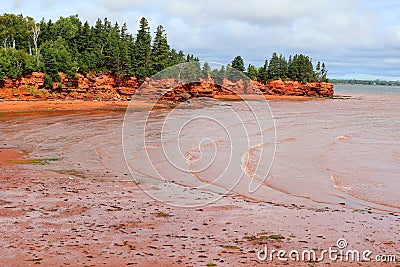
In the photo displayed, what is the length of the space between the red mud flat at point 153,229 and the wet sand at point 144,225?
0.06ft

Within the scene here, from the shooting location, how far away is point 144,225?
10312 millimetres

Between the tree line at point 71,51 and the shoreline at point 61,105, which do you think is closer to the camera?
the shoreline at point 61,105

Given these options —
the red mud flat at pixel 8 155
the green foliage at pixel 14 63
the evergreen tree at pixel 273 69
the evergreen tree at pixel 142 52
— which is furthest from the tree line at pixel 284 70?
the red mud flat at pixel 8 155

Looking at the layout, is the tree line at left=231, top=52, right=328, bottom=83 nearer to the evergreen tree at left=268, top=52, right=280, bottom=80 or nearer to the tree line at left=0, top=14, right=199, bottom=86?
the evergreen tree at left=268, top=52, right=280, bottom=80

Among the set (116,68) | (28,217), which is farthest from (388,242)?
(116,68)

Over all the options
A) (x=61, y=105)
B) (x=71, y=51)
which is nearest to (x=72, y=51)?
(x=71, y=51)

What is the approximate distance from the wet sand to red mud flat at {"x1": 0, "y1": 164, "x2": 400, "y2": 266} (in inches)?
0.8

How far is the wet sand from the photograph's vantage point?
828cm

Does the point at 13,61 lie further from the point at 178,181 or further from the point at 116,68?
the point at 178,181

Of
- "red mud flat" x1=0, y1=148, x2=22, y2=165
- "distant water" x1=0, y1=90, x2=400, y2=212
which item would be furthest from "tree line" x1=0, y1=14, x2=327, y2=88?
"red mud flat" x1=0, y1=148, x2=22, y2=165

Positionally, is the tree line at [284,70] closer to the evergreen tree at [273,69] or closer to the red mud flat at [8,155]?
the evergreen tree at [273,69]

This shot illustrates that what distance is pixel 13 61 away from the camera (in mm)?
53781

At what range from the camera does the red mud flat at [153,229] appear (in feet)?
26.9

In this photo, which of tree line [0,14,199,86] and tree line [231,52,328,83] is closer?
tree line [0,14,199,86]
